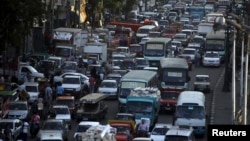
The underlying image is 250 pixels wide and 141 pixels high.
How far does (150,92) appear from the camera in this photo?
5288 centimetres

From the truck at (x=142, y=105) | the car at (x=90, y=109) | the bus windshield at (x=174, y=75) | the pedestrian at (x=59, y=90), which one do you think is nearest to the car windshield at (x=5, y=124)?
the car at (x=90, y=109)

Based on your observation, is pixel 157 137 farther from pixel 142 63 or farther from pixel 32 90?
pixel 142 63

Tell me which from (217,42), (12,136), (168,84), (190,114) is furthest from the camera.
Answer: (217,42)

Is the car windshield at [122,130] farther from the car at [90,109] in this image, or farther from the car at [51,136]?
the car at [90,109]

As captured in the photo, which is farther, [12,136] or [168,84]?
[168,84]

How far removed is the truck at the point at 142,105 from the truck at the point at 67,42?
2378 cm

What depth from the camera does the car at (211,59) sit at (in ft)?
263

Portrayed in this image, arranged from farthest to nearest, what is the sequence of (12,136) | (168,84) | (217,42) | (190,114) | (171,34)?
(171,34), (217,42), (168,84), (190,114), (12,136)

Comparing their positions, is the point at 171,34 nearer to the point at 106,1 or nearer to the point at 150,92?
the point at 106,1

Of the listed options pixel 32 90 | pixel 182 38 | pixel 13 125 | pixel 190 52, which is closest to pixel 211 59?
pixel 190 52

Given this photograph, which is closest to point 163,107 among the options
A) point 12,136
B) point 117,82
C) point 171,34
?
point 117,82

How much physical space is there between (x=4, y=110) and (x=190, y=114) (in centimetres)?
864

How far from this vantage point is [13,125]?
45969 millimetres

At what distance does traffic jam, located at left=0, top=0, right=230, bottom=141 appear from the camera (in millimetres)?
45938
